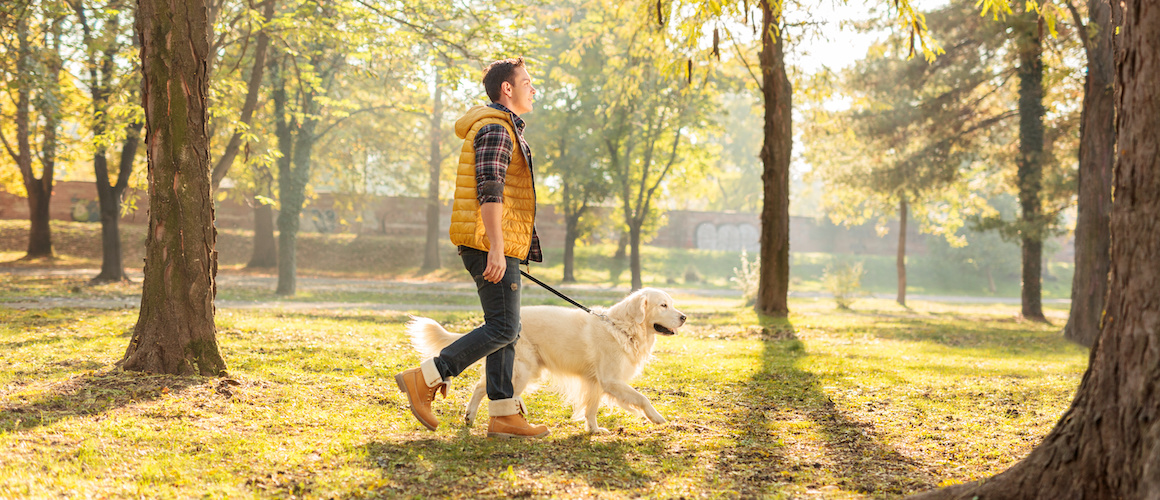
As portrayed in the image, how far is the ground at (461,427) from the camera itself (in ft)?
12.0

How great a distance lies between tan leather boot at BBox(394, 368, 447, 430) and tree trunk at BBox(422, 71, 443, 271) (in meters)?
27.6

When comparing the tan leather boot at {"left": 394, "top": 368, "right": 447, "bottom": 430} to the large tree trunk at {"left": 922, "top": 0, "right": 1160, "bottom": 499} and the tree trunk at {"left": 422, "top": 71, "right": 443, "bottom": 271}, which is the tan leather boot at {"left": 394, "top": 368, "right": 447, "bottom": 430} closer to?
the large tree trunk at {"left": 922, "top": 0, "right": 1160, "bottom": 499}

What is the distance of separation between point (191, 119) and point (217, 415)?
2381mm

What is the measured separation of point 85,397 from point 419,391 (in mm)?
2361

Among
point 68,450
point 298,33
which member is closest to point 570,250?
point 298,33

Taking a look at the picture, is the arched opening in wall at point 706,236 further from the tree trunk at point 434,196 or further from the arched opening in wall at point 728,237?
the tree trunk at point 434,196

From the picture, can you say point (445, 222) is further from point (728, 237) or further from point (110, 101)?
point (110, 101)

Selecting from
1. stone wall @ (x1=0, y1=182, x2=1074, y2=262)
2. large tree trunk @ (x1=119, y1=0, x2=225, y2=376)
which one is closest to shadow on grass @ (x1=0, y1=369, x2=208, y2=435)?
large tree trunk @ (x1=119, y1=0, x2=225, y2=376)

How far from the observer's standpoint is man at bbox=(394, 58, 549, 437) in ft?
13.9

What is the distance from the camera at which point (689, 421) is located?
18.1ft

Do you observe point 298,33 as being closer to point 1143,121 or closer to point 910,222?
point 1143,121

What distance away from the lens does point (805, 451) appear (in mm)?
4613

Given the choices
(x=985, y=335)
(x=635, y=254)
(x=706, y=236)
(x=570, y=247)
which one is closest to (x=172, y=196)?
(x=985, y=335)

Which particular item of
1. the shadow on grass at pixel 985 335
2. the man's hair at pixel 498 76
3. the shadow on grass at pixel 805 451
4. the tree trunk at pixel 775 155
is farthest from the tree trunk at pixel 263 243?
the man's hair at pixel 498 76
